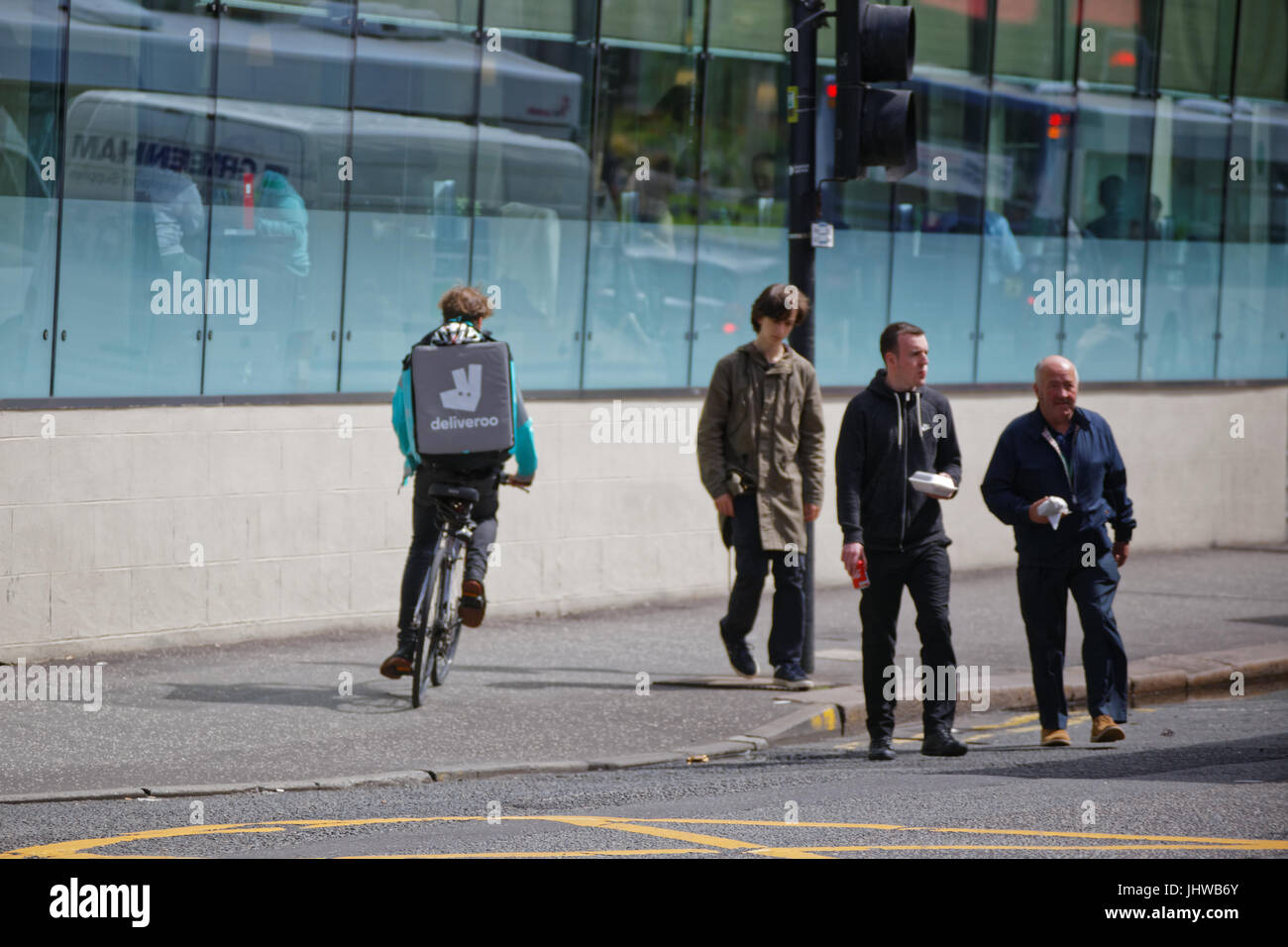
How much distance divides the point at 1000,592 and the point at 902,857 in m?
8.40

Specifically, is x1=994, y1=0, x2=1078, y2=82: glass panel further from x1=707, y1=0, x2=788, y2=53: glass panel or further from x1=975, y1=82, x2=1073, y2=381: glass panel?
x1=707, y1=0, x2=788, y2=53: glass panel

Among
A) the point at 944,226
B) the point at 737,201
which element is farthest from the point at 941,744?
the point at 944,226

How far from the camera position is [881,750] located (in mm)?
8602

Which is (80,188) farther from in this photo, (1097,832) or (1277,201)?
(1277,201)

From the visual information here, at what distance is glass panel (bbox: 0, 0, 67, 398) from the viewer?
10.3m

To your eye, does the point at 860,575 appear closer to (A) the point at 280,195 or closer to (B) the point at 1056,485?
(B) the point at 1056,485

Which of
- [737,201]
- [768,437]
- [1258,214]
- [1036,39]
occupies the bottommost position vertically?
[768,437]

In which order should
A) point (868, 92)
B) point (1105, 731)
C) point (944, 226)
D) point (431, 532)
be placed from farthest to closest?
point (944, 226) < point (868, 92) < point (431, 532) < point (1105, 731)

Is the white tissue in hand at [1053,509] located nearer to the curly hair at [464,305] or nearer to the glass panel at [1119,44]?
the curly hair at [464,305]

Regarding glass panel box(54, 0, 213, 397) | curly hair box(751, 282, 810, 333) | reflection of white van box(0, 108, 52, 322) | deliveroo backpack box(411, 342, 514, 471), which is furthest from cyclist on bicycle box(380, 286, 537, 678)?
reflection of white van box(0, 108, 52, 322)

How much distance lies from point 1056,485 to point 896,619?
98 cm

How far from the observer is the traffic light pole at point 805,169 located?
9930 mm

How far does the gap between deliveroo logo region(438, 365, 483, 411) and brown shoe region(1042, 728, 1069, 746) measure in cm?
306

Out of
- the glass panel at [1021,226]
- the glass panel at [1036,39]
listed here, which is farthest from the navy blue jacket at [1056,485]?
the glass panel at [1036,39]
